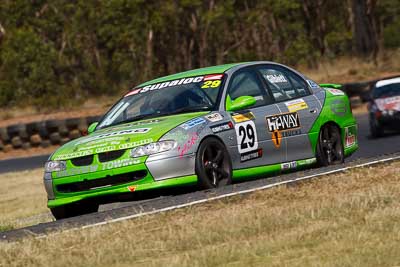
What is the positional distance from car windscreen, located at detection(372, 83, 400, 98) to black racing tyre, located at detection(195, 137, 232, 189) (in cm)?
1232

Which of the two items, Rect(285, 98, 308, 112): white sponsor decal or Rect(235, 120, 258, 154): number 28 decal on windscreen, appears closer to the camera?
Rect(235, 120, 258, 154): number 28 decal on windscreen

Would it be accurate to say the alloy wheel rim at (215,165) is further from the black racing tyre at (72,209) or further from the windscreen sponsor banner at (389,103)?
the windscreen sponsor banner at (389,103)

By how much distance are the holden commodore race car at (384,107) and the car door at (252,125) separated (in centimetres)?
990

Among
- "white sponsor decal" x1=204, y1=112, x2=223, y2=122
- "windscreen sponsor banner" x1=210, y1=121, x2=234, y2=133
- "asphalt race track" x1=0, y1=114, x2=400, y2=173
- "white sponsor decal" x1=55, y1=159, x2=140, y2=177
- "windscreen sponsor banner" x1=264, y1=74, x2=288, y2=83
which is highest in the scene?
"windscreen sponsor banner" x1=264, y1=74, x2=288, y2=83

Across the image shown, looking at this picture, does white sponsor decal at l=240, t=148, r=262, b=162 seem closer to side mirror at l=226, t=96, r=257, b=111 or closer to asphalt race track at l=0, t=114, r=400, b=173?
side mirror at l=226, t=96, r=257, b=111

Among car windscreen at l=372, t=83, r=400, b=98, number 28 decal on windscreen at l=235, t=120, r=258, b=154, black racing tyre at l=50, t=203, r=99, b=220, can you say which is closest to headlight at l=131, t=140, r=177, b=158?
black racing tyre at l=50, t=203, r=99, b=220

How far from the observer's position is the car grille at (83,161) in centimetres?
971

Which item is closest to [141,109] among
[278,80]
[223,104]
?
[223,104]

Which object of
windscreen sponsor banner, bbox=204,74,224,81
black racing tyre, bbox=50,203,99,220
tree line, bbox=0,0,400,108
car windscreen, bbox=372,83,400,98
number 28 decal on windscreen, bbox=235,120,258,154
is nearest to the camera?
black racing tyre, bbox=50,203,99,220

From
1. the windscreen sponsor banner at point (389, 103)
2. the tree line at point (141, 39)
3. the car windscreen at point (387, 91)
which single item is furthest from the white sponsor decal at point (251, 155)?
the tree line at point (141, 39)

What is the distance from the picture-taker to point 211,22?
4712 centimetres

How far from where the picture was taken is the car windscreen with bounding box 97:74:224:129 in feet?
34.6

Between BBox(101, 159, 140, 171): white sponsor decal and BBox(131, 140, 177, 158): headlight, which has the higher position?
BBox(131, 140, 177, 158): headlight

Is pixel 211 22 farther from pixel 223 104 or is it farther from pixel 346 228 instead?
pixel 346 228
